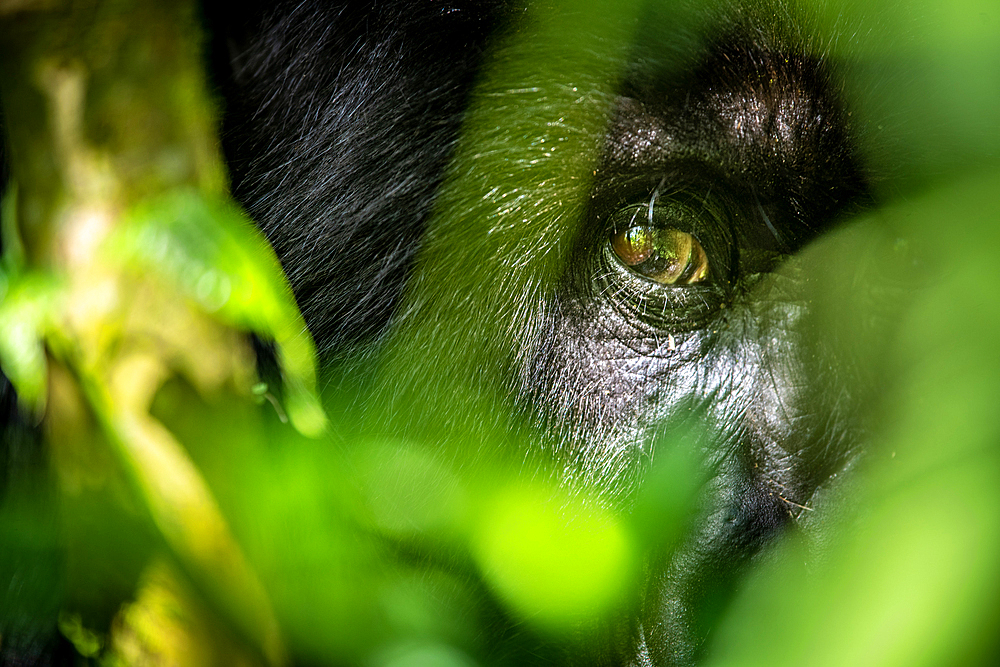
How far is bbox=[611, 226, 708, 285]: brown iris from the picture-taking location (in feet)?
3.83

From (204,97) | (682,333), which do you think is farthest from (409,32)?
(682,333)

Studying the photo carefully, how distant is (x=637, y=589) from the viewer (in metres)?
1.14

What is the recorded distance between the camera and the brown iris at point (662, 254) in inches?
45.9

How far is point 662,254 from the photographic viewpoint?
3.84 ft

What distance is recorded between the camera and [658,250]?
1172 mm

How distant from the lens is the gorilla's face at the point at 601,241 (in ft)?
3.71

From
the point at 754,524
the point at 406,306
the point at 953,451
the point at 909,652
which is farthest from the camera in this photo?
the point at 406,306

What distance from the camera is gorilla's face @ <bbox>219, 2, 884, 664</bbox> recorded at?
1.13 m

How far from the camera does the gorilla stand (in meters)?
1.13

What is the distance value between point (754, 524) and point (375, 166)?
0.71 meters

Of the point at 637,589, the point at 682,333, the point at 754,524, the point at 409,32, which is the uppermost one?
the point at 409,32

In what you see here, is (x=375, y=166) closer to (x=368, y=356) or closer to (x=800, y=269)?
(x=368, y=356)

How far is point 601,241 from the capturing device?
3.85 feet

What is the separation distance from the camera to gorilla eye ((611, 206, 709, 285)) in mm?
1167
